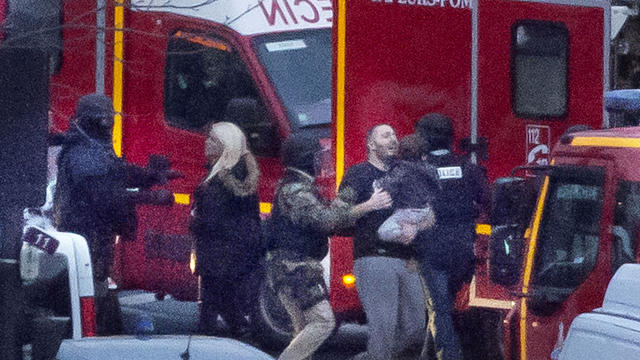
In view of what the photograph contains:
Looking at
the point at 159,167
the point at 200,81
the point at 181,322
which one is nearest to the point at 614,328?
the point at 159,167

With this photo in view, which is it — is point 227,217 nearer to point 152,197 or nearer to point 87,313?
point 152,197

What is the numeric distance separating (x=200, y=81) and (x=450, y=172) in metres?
2.81

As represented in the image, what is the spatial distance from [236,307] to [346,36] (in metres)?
2.10

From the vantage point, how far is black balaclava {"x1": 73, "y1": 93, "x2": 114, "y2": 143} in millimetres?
10422

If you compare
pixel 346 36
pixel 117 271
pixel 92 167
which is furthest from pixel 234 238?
pixel 117 271

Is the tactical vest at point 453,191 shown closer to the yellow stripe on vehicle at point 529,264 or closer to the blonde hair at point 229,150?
the blonde hair at point 229,150

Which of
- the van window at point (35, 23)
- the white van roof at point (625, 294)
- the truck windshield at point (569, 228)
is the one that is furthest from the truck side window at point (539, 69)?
the white van roof at point (625, 294)

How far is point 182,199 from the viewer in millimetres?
13078

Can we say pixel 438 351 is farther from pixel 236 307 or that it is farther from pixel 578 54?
pixel 578 54

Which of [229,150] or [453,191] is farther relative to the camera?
[453,191]

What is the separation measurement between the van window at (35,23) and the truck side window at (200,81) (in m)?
0.88

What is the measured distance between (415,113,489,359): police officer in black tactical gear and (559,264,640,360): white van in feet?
17.5

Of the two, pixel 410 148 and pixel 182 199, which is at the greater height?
pixel 410 148

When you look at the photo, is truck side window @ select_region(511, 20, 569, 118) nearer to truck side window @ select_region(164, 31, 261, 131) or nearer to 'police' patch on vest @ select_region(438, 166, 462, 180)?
'police' patch on vest @ select_region(438, 166, 462, 180)
